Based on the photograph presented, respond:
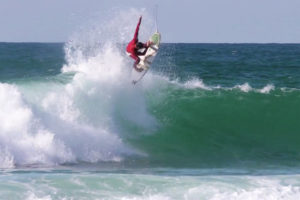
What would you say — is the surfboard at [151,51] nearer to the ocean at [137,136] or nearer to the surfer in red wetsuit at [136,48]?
the surfer in red wetsuit at [136,48]

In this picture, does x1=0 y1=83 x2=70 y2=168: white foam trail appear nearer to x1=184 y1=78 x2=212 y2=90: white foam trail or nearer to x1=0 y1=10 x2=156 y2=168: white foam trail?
x1=0 y1=10 x2=156 y2=168: white foam trail

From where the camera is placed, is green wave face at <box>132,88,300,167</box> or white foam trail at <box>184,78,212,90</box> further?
white foam trail at <box>184,78,212,90</box>

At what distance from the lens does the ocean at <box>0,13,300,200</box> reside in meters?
12.4

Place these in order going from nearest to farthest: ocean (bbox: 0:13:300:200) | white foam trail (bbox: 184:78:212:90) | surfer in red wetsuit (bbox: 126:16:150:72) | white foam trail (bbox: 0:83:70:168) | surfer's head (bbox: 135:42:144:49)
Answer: ocean (bbox: 0:13:300:200) < white foam trail (bbox: 0:83:70:168) < surfer in red wetsuit (bbox: 126:16:150:72) < surfer's head (bbox: 135:42:144:49) < white foam trail (bbox: 184:78:212:90)

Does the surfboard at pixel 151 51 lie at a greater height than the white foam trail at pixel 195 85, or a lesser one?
lesser

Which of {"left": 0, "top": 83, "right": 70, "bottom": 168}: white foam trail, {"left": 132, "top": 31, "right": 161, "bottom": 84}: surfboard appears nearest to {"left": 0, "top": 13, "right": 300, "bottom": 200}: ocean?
{"left": 0, "top": 83, "right": 70, "bottom": 168}: white foam trail

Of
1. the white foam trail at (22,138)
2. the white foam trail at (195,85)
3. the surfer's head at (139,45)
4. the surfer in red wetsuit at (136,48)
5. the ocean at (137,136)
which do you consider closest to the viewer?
the ocean at (137,136)

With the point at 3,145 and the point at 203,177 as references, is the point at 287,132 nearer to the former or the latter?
the point at 203,177

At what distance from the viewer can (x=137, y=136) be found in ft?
60.7

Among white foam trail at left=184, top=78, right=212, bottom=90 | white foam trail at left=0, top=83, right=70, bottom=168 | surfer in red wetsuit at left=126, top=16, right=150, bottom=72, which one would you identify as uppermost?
white foam trail at left=184, top=78, right=212, bottom=90

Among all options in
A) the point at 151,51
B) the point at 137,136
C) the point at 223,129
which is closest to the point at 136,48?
the point at 151,51

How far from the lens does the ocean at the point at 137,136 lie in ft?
40.5

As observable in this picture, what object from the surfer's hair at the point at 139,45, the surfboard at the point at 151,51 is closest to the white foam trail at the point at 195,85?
the surfboard at the point at 151,51

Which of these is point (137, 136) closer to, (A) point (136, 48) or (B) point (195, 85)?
(A) point (136, 48)
